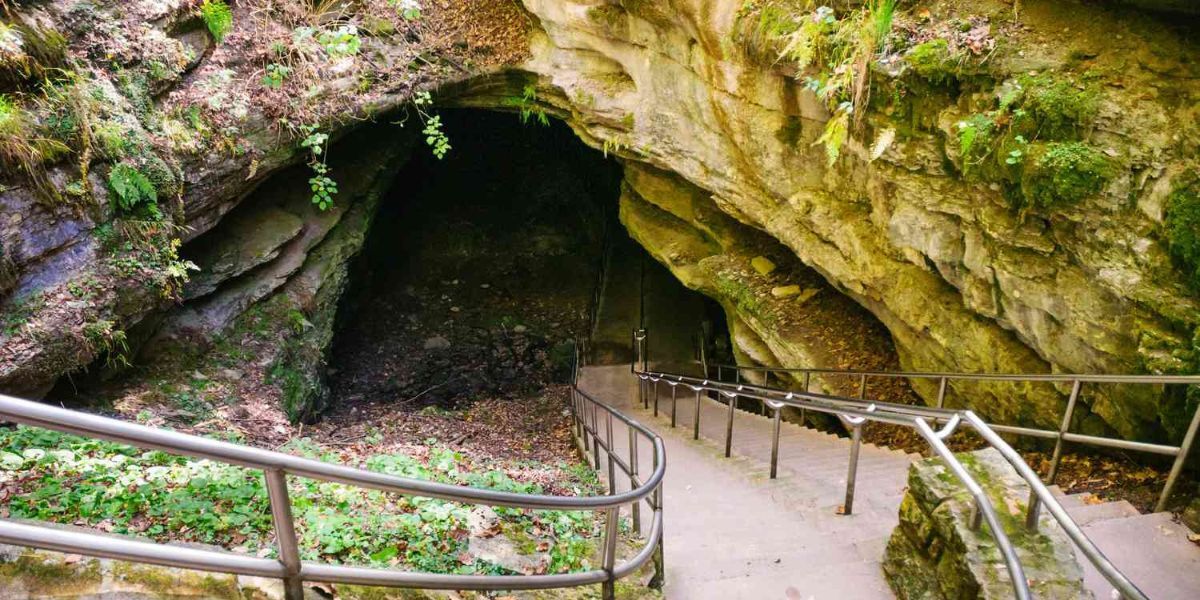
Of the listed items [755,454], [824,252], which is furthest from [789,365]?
[755,454]

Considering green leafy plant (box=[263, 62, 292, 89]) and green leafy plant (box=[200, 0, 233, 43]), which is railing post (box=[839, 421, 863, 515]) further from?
green leafy plant (box=[200, 0, 233, 43])

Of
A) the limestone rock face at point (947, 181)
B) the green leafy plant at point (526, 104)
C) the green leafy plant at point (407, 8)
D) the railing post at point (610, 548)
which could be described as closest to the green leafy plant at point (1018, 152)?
the limestone rock face at point (947, 181)

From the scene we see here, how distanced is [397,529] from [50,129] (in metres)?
5.11

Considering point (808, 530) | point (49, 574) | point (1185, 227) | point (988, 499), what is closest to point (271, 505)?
point (49, 574)

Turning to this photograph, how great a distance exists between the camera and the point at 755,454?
6.43 meters

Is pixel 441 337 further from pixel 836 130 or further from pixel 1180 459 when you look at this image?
pixel 1180 459

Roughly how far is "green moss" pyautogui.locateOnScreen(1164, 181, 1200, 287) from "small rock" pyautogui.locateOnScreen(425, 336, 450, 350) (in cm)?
1095

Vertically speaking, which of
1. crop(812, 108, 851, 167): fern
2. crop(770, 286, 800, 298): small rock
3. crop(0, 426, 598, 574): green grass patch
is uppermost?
crop(812, 108, 851, 167): fern

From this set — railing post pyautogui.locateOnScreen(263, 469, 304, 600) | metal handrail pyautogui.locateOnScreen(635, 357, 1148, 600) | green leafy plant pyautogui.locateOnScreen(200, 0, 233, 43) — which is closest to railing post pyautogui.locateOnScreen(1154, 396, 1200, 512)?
metal handrail pyautogui.locateOnScreen(635, 357, 1148, 600)

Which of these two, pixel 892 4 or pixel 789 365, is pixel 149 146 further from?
pixel 789 365

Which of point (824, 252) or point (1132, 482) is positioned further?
point (824, 252)

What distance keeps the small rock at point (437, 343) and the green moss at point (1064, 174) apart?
33.5 feet

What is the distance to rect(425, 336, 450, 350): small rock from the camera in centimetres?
1234

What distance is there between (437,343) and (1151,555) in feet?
36.6
